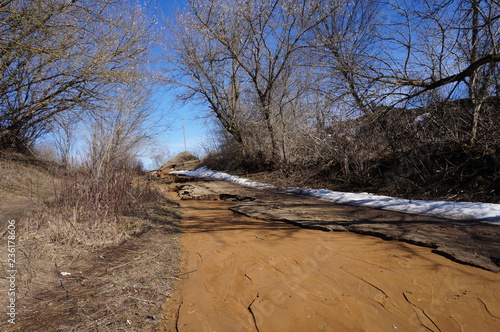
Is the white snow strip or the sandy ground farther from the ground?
the white snow strip

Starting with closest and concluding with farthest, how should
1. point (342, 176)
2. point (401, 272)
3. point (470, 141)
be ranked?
point (401, 272)
point (470, 141)
point (342, 176)

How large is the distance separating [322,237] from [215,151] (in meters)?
22.2

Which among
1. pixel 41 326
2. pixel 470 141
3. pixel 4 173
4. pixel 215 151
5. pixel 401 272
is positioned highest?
pixel 215 151

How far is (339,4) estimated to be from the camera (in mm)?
14516

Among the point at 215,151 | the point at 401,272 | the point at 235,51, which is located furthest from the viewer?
the point at 215,151

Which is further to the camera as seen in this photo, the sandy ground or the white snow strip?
the white snow strip

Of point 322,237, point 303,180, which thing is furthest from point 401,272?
point 303,180

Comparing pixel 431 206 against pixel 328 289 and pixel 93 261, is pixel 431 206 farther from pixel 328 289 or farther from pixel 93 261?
pixel 93 261

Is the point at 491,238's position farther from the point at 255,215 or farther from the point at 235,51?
the point at 235,51

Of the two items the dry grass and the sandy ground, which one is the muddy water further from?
the dry grass

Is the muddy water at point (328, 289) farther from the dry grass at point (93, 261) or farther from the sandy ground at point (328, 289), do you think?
the dry grass at point (93, 261)

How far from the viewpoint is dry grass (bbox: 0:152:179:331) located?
2.47 metres

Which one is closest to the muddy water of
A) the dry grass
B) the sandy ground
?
the sandy ground

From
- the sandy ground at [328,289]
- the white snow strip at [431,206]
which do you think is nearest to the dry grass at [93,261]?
the sandy ground at [328,289]
